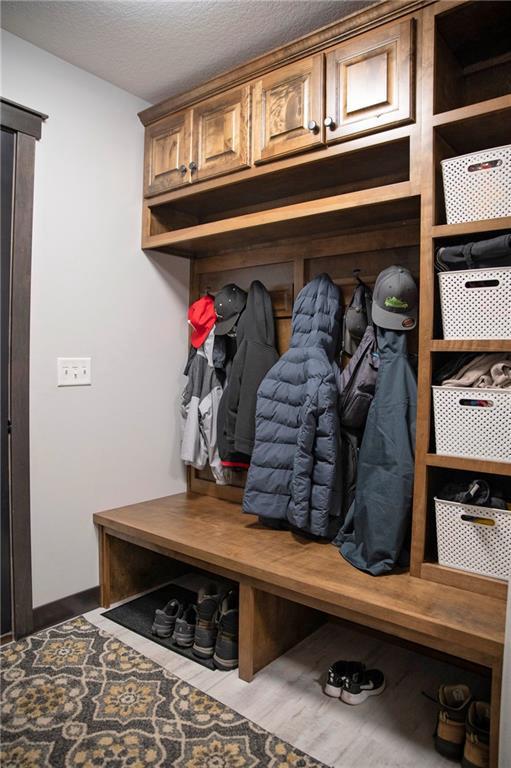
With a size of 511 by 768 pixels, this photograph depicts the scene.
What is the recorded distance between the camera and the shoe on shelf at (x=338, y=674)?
5.90ft

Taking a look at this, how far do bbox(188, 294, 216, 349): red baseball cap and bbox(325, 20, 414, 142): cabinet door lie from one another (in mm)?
1064

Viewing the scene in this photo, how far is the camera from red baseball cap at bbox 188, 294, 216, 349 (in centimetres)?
266

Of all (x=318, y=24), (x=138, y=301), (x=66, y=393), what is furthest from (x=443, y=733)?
(x=318, y=24)

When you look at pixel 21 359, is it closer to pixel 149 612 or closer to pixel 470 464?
pixel 149 612

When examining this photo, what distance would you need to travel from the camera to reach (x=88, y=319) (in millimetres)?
2385

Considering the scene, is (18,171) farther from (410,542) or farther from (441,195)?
(410,542)

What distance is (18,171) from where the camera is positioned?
6.82ft

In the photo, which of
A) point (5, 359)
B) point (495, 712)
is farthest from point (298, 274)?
point (495, 712)

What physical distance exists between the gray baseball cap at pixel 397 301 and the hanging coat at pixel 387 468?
1.5 inches

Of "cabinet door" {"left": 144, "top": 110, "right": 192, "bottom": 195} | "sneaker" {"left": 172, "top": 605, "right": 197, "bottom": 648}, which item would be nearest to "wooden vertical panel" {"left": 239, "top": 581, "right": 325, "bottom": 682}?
"sneaker" {"left": 172, "top": 605, "right": 197, "bottom": 648}

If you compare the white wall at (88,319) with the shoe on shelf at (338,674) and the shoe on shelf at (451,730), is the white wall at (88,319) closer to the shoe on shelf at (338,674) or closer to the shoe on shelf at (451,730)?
the shoe on shelf at (338,674)

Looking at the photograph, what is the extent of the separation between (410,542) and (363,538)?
0.17 m

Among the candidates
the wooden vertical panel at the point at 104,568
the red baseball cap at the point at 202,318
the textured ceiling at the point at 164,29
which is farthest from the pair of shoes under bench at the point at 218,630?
the textured ceiling at the point at 164,29

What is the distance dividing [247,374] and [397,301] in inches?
32.5
